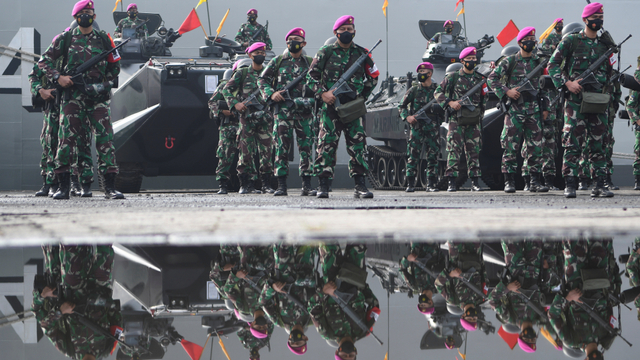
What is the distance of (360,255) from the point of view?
84.7 inches

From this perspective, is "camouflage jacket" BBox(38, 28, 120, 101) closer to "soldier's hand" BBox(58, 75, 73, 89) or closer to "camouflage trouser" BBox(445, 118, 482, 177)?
"soldier's hand" BBox(58, 75, 73, 89)

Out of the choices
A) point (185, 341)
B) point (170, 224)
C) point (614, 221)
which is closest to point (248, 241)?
point (170, 224)

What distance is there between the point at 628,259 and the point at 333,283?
0.94 metres

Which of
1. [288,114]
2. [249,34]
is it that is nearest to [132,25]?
[249,34]

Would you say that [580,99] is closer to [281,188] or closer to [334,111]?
[334,111]

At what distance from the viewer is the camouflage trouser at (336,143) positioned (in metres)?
6.29

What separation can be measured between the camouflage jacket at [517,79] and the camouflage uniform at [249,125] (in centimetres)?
260

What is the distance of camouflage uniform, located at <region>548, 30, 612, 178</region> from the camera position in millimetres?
6344

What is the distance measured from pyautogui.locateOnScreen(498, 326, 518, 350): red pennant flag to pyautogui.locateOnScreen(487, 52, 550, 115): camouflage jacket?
7.01 m

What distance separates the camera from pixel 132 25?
447 inches

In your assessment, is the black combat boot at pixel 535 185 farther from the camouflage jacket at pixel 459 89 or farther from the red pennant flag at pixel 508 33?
the red pennant flag at pixel 508 33

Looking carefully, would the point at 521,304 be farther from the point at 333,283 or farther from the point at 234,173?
the point at 234,173

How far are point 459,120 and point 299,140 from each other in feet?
7.50

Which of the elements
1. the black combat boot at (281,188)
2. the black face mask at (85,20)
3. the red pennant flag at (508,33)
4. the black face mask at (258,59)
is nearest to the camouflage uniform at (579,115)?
the black combat boot at (281,188)
